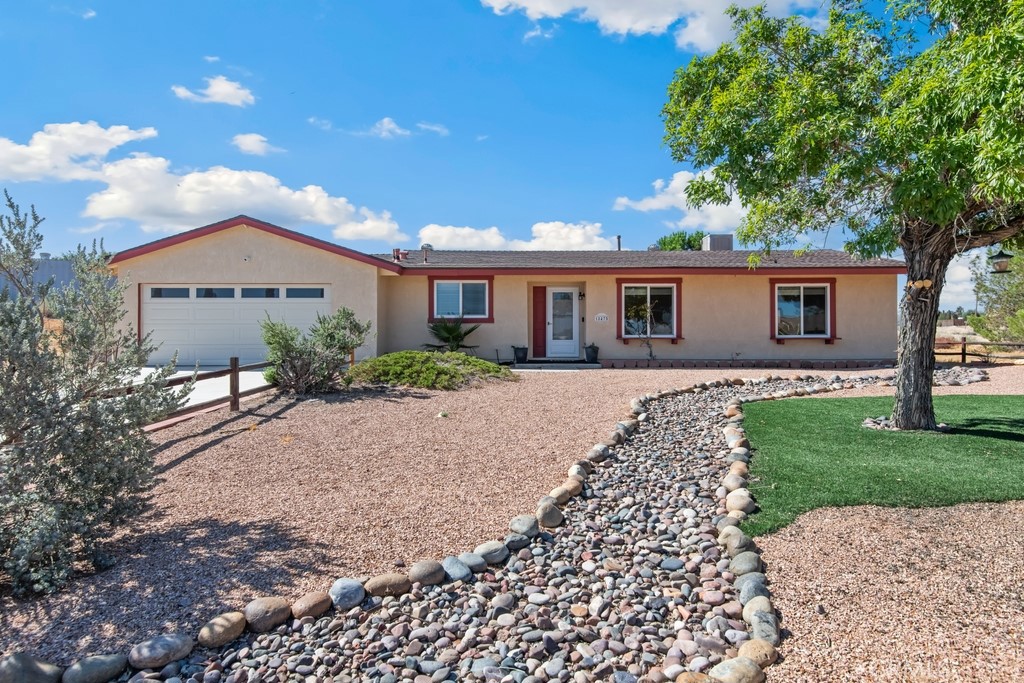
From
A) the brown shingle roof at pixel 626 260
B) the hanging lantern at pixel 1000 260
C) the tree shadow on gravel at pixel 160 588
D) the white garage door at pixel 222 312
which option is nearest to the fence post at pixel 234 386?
the tree shadow on gravel at pixel 160 588

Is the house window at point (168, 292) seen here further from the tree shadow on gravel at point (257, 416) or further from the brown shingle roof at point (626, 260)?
the tree shadow on gravel at point (257, 416)

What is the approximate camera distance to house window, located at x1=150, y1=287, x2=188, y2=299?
50.7 ft

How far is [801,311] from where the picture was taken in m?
16.0

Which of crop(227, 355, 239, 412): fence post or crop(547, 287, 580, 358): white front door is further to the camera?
crop(547, 287, 580, 358): white front door

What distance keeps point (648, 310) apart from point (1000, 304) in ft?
51.1

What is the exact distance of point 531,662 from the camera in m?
2.87

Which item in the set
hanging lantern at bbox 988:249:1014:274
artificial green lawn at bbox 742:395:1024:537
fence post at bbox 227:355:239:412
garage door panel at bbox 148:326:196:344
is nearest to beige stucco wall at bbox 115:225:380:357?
garage door panel at bbox 148:326:196:344

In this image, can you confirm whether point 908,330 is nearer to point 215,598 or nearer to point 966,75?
point 966,75

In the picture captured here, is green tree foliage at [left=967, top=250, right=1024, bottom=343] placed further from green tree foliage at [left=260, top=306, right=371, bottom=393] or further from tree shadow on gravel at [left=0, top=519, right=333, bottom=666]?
tree shadow on gravel at [left=0, top=519, right=333, bottom=666]

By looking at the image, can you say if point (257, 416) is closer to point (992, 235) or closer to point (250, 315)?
point (250, 315)

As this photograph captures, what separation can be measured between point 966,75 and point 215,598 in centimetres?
564

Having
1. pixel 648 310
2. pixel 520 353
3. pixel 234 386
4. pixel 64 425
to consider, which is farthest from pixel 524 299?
pixel 64 425

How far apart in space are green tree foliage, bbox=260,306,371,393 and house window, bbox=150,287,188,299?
273 inches

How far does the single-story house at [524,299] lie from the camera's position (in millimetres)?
15219
